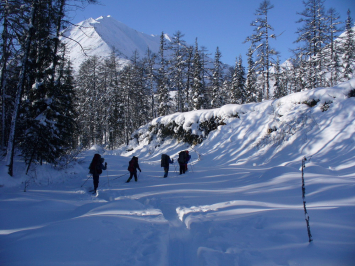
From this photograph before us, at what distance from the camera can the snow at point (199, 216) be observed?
3.05 metres

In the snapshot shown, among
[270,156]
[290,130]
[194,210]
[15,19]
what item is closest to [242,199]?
[194,210]

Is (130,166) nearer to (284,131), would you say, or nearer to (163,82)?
(284,131)

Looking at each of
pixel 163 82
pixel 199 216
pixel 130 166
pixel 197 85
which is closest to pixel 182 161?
pixel 130 166

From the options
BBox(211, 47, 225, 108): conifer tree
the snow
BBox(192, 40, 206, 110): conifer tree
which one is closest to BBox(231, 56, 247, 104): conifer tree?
BBox(211, 47, 225, 108): conifer tree

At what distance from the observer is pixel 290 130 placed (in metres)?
13.3

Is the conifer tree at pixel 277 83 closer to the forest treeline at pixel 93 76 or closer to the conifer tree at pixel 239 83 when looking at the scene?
the forest treeline at pixel 93 76

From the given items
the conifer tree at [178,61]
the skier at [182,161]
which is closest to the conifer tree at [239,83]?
the conifer tree at [178,61]

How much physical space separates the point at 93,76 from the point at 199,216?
33139mm

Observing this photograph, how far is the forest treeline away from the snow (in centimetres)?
238

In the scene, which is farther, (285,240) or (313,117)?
(313,117)

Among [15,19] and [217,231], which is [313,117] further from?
[15,19]

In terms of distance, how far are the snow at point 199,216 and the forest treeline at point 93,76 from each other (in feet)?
7.80

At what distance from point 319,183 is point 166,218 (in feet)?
16.1

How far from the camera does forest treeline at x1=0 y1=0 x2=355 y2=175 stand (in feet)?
30.2
